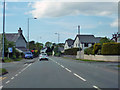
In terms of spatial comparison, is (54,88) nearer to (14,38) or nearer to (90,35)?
(14,38)

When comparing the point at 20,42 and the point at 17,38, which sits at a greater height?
the point at 17,38

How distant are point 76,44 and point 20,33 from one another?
2603cm

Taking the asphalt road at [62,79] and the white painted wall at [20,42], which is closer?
the asphalt road at [62,79]

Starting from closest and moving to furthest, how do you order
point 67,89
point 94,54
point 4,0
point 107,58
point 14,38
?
point 67,89 → point 4,0 → point 107,58 → point 94,54 → point 14,38

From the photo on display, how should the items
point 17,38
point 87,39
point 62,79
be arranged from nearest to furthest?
point 62,79 → point 17,38 → point 87,39

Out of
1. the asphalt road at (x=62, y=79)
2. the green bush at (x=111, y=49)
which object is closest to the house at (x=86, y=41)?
the green bush at (x=111, y=49)

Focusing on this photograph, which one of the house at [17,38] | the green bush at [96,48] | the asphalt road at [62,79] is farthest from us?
the house at [17,38]

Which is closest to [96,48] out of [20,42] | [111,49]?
[111,49]

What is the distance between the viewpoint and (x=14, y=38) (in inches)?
3125

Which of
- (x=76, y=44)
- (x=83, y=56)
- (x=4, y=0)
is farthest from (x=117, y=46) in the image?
(x=76, y=44)

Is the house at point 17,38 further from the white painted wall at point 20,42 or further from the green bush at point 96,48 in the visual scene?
the green bush at point 96,48

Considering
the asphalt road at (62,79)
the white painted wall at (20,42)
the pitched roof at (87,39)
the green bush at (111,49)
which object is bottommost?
the asphalt road at (62,79)

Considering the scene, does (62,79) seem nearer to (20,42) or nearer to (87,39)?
(20,42)

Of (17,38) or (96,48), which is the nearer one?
(96,48)
